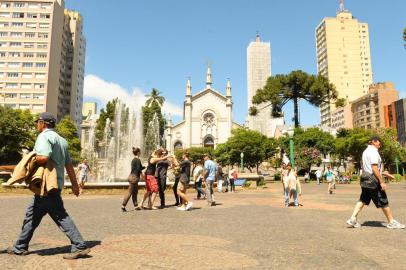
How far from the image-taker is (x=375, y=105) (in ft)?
296

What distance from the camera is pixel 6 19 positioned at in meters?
73.0

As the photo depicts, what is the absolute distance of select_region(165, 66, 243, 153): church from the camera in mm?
68125

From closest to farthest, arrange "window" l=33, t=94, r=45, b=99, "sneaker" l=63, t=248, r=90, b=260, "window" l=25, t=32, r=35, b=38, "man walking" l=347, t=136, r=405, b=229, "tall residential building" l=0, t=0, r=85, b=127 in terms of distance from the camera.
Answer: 1. "sneaker" l=63, t=248, r=90, b=260
2. "man walking" l=347, t=136, r=405, b=229
3. "tall residential building" l=0, t=0, r=85, b=127
4. "window" l=33, t=94, r=45, b=99
5. "window" l=25, t=32, r=35, b=38

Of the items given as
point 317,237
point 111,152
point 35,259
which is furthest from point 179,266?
point 111,152

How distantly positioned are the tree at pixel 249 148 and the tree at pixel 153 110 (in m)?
16.6

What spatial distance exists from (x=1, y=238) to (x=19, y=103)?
75848 millimetres

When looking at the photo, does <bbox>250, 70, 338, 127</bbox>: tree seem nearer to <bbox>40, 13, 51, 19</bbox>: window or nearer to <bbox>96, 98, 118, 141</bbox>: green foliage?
<bbox>96, 98, 118, 141</bbox>: green foliage

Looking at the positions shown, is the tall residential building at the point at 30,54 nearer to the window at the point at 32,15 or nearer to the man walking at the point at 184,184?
the window at the point at 32,15

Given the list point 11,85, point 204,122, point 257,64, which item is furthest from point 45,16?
point 257,64

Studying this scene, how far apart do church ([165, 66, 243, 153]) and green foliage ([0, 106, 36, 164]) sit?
91.9 ft

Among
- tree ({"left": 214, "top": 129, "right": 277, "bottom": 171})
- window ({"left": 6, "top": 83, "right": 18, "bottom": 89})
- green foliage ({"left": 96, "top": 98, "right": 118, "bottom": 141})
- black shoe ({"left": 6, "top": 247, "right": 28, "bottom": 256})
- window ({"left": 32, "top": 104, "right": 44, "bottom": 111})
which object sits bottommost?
black shoe ({"left": 6, "top": 247, "right": 28, "bottom": 256})

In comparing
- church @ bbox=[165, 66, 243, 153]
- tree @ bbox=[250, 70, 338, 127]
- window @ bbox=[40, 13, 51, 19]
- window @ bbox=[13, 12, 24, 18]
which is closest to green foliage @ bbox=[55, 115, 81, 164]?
church @ bbox=[165, 66, 243, 153]

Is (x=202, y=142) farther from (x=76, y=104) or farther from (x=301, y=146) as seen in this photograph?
(x=76, y=104)

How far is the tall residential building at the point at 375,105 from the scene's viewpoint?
86.8m
